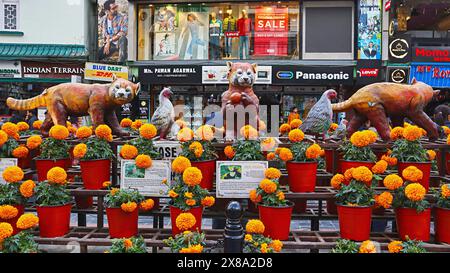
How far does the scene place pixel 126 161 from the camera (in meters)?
4.22

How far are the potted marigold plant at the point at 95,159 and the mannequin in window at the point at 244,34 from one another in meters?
9.59

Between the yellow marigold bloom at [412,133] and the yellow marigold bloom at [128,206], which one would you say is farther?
the yellow marigold bloom at [412,133]

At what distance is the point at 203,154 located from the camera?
14.7 feet

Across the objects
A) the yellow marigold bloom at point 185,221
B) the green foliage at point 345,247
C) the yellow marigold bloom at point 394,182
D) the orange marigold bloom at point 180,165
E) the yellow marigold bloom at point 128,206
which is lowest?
the green foliage at point 345,247

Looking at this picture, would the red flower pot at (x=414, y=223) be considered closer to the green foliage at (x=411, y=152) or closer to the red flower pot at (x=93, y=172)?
the green foliage at (x=411, y=152)

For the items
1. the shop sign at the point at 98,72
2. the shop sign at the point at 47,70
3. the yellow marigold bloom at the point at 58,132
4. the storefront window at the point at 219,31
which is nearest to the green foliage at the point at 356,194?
the yellow marigold bloom at the point at 58,132

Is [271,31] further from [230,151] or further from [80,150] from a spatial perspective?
[80,150]

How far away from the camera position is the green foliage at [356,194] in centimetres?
382

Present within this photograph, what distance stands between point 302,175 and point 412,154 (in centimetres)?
121

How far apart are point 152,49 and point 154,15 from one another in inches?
47.0

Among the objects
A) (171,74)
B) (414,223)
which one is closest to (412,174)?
(414,223)

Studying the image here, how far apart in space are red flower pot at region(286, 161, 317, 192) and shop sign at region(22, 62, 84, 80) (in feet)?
36.9
